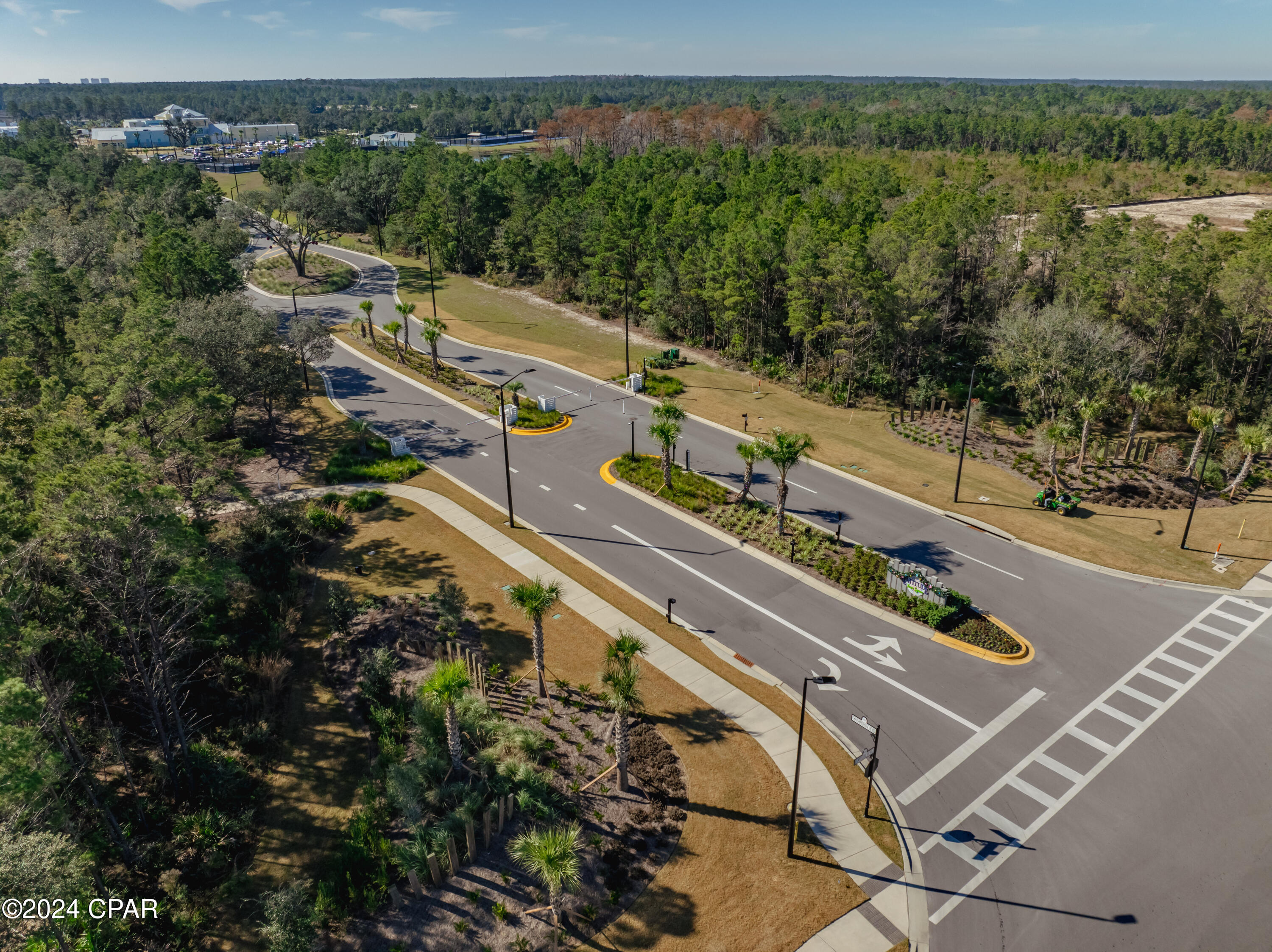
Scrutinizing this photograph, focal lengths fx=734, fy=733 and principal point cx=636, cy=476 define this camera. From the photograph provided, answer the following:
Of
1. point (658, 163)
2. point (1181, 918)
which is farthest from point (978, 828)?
point (658, 163)

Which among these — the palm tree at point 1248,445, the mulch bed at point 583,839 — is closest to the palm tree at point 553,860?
the mulch bed at point 583,839

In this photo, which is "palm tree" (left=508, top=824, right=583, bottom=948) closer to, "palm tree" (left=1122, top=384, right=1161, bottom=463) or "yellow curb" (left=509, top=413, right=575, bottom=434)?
"yellow curb" (left=509, top=413, right=575, bottom=434)

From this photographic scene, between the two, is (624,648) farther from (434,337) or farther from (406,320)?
(406,320)

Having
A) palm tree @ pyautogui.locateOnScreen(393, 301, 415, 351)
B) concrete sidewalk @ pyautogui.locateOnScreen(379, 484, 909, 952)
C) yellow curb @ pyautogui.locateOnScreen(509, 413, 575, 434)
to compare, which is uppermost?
palm tree @ pyautogui.locateOnScreen(393, 301, 415, 351)

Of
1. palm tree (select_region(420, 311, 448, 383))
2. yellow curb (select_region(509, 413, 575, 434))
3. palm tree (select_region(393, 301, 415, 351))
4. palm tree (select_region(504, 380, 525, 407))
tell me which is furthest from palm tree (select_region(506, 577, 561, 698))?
palm tree (select_region(393, 301, 415, 351))

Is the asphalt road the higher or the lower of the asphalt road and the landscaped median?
the lower

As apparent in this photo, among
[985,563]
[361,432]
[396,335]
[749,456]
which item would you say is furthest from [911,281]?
[396,335]
